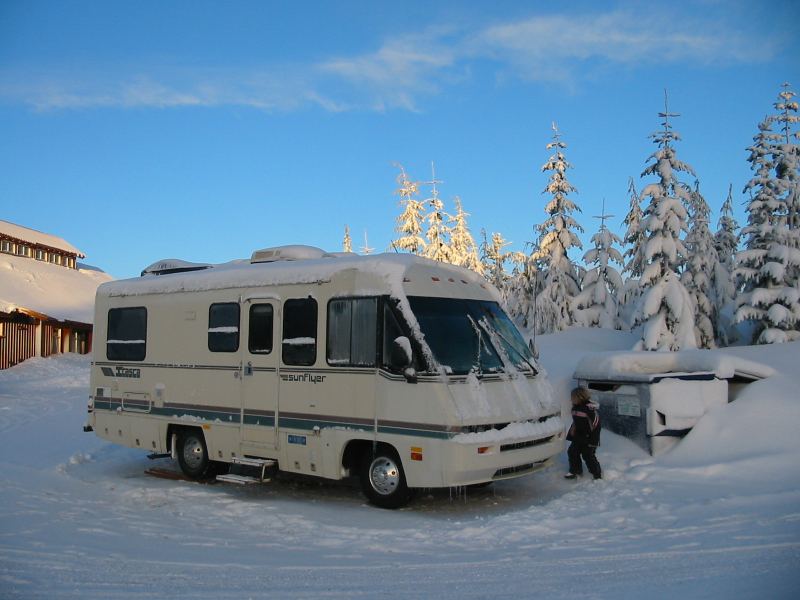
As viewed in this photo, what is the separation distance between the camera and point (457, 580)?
248 inches

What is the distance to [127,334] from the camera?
1277cm

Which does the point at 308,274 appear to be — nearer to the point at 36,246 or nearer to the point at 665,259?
the point at 665,259

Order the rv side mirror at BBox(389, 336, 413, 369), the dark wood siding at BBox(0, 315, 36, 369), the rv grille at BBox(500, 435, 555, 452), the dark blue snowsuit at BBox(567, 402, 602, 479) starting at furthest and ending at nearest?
the dark wood siding at BBox(0, 315, 36, 369), the dark blue snowsuit at BBox(567, 402, 602, 479), the rv grille at BBox(500, 435, 555, 452), the rv side mirror at BBox(389, 336, 413, 369)

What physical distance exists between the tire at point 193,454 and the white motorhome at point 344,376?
0.08 ft

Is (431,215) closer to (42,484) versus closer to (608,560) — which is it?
(42,484)

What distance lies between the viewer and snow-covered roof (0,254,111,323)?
137ft

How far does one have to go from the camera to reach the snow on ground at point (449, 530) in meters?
6.08

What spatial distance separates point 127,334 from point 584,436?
7.62 m

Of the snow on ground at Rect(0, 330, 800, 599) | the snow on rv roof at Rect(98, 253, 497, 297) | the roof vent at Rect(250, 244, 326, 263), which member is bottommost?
the snow on ground at Rect(0, 330, 800, 599)

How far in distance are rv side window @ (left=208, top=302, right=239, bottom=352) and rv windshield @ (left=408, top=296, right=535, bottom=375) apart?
119 inches

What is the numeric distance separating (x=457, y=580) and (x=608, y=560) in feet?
4.76

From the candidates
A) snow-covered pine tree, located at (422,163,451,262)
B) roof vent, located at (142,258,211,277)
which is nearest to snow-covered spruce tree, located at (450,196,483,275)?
snow-covered pine tree, located at (422,163,451,262)

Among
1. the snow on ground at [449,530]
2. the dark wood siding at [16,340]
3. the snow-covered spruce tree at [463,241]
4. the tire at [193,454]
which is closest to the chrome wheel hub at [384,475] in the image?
the snow on ground at [449,530]

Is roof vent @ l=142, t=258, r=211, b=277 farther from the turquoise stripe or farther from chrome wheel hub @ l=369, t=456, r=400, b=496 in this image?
chrome wheel hub @ l=369, t=456, r=400, b=496
